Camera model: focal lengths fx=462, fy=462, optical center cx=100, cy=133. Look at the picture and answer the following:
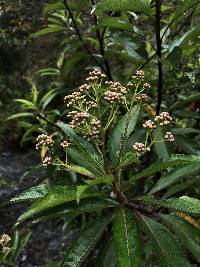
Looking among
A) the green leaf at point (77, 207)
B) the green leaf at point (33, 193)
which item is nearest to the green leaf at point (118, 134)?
the green leaf at point (77, 207)

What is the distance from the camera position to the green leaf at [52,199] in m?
1.22

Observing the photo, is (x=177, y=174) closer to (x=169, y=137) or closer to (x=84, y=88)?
(x=169, y=137)

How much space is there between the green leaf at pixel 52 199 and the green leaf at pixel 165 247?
304mm

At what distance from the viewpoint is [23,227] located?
16.7 ft

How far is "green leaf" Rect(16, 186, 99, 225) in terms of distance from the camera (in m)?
1.22

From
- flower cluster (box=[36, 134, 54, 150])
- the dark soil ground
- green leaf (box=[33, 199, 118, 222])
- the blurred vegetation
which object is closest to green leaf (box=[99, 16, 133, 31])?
the blurred vegetation

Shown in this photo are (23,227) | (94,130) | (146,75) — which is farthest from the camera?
(23,227)

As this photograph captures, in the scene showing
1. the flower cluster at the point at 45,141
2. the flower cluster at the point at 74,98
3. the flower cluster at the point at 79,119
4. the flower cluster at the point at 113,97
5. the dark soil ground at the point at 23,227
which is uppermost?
the flower cluster at the point at 74,98

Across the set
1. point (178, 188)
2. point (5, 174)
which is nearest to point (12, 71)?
point (5, 174)

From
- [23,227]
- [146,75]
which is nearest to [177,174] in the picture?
[146,75]

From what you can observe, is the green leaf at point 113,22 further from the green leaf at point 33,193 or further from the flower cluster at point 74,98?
the green leaf at point 33,193

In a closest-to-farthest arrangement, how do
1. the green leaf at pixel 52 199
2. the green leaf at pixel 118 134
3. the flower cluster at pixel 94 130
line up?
the green leaf at pixel 52 199
the flower cluster at pixel 94 130
the green leaf at pixel 118 134

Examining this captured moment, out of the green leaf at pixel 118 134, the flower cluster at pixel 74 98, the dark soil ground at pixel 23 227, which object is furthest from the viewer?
the dark soil ground at pixel 23 227

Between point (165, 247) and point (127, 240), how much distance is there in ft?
0.54
